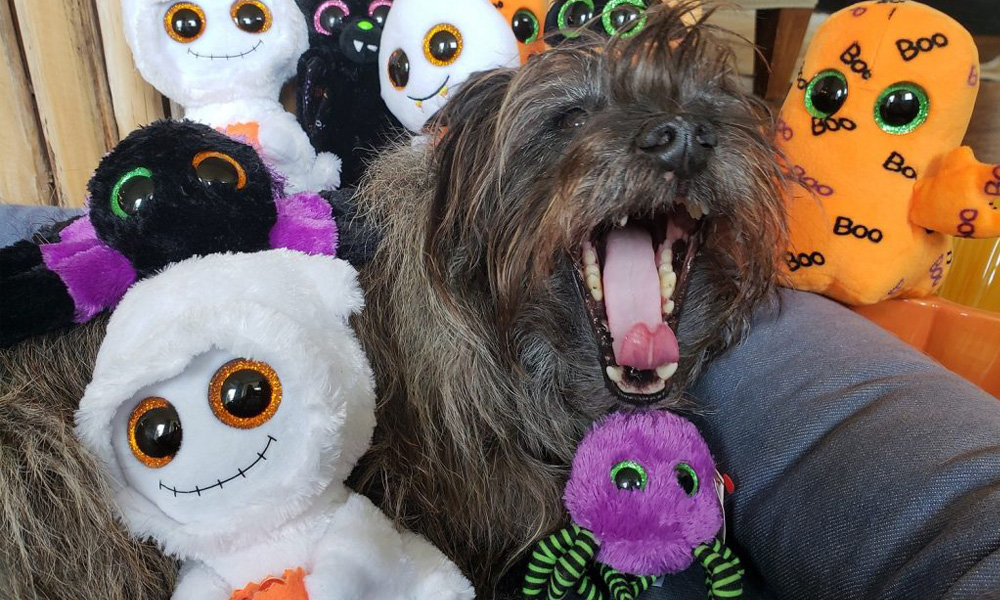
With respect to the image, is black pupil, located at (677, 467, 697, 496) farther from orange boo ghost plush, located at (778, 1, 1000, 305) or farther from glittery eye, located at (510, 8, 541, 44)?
glittery eye, located at (510, 8, 541, 44)

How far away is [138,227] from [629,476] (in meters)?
0.88

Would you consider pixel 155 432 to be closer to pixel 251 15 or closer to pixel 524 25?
pixel 251 15

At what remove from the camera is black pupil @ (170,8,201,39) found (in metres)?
1.72

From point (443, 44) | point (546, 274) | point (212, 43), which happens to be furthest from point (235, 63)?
point (546, 274)

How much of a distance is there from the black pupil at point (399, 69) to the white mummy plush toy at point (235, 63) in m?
0.31

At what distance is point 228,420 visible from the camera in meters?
0.87

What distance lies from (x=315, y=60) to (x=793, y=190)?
1304mm

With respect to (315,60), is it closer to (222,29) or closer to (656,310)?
(222,29)

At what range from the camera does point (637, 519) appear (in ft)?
3.57

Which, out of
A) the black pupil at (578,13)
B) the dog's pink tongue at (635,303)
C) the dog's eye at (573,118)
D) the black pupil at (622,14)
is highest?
the black pupil at (622,14)

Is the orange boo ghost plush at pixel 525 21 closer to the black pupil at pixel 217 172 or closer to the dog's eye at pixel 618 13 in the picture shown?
the dog's eye at pixel 618 13

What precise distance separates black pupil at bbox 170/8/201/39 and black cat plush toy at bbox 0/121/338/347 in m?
0.75

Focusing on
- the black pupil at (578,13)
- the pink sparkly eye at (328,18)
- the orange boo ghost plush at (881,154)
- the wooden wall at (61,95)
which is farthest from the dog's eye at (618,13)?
the wooden wall at (61,95)

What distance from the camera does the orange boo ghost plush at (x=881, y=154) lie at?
1484 mm
